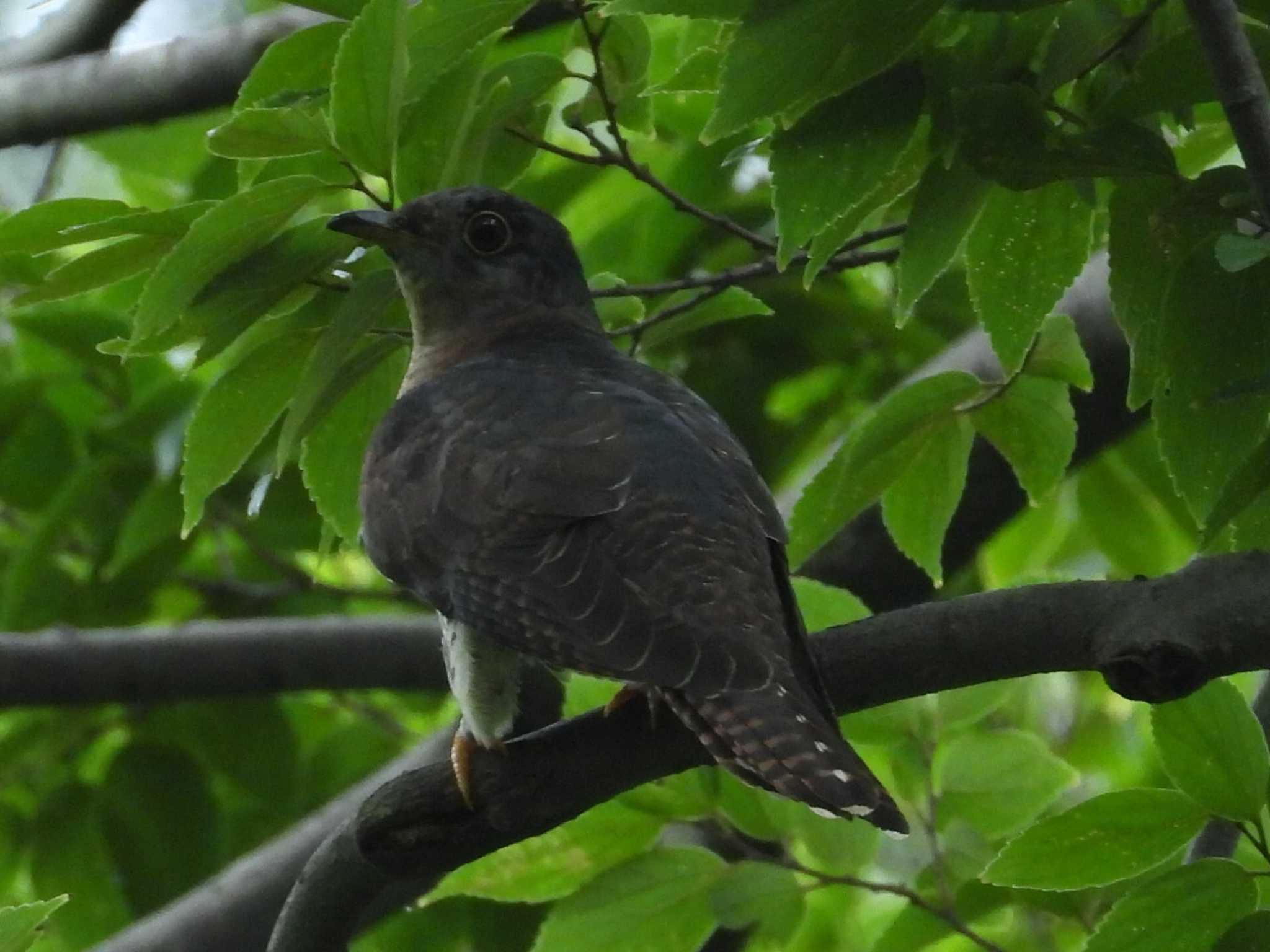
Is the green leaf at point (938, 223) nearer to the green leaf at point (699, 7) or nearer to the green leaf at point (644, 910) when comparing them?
the green leaf at point (699, 7)

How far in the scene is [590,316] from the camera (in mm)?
3428

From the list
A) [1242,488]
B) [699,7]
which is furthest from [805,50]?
[1242,488]

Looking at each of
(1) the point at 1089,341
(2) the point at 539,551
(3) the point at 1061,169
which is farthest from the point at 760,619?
(1) the point at 1089,341

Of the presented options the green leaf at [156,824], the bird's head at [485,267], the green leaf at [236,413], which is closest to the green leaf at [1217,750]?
the green leaf at [236,413]

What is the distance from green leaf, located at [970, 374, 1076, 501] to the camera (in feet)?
8.03

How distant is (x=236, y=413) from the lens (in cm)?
230

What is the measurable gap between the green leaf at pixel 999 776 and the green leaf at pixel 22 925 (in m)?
1.46

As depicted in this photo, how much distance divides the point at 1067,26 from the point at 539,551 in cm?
93

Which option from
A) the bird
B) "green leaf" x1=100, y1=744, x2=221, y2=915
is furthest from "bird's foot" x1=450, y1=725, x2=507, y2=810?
"green leaf" x1=100, y1=744, x2=221, y2=915

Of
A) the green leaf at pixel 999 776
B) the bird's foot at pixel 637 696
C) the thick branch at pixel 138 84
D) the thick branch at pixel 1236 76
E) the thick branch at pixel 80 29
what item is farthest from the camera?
the thick branch at pixel 80 29

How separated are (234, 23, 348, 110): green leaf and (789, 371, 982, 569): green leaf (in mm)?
860

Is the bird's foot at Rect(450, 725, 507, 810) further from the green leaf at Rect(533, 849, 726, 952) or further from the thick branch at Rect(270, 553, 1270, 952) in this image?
the green leaf at Rect(533, 849, 726, 952)

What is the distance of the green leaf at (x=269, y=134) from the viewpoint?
209 centimetres

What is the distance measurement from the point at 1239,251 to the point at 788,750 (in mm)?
688
